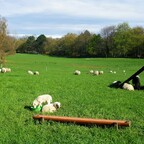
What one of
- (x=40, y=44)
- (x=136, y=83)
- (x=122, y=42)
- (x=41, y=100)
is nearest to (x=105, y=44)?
(x=122, y=42)

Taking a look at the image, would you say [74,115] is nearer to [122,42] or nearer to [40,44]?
[122,42]

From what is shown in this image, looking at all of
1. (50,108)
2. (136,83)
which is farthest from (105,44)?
(50,108)

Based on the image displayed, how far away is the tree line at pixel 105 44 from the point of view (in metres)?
115

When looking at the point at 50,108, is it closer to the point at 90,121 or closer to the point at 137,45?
the point at 90,121

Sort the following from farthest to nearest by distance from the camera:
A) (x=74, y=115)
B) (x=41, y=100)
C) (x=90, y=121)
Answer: (x=41, y=100) < (x=74, y=115) < (x=90, y=121)

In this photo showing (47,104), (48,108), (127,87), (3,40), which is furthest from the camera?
(3,40)

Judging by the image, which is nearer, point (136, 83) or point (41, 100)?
point (41, 100)

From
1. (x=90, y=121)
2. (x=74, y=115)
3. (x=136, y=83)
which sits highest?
(x=136, y=83)

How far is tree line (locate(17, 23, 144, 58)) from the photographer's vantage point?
115 meters

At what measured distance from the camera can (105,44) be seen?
130 meters

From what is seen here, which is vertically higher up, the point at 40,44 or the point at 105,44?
the point at 40,44

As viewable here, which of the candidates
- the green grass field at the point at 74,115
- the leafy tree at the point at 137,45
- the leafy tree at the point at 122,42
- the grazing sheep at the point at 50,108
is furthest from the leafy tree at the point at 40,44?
the grazing sheep at the point at 50,108

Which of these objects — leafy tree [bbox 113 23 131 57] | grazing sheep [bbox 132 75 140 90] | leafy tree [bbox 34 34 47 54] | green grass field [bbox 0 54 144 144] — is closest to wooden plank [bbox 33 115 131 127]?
green grass field [bbox 0 54 144 144]

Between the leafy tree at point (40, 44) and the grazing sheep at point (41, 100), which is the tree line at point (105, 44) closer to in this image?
the leafy tree at point (40, 44)
